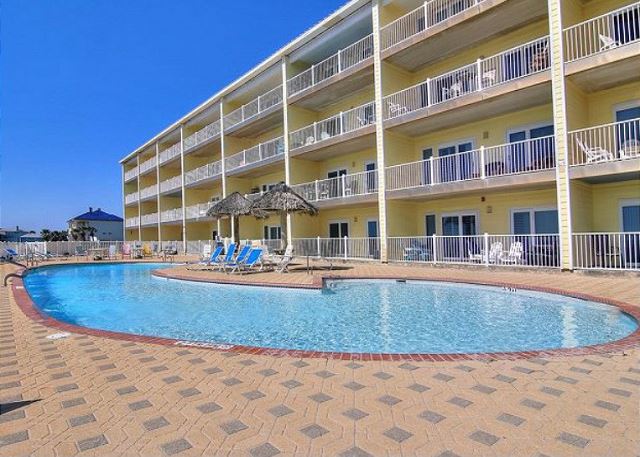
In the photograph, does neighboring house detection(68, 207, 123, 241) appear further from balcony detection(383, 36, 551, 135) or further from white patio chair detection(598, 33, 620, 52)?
white patio chair detection(598, 33, 620, 52)

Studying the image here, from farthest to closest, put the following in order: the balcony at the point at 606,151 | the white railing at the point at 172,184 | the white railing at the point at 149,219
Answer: the white railing at the point at 149,219
the white railing at the point at 172,184
the balcony at the point at 606,151

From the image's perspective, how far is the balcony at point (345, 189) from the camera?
16125 mm

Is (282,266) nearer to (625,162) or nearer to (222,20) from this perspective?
(625,162)

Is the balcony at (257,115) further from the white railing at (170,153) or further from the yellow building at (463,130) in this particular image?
the white railing at (170,153)

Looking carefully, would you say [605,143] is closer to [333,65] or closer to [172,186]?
[333,65]

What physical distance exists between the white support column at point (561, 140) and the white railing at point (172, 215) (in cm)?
2662

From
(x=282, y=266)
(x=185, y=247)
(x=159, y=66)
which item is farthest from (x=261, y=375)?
(x=185, y=247)

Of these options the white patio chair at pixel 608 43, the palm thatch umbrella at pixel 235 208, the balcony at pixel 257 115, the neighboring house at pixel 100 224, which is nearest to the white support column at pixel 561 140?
the white patio chair at pixel 608 43

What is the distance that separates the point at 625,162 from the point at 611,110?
9.79 ft

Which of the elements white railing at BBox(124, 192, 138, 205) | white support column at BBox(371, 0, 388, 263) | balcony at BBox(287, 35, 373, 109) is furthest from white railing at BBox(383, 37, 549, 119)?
white railing at BBox(124, 192, 138, 205)

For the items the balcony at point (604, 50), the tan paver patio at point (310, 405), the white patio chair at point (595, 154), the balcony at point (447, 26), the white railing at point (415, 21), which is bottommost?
the tan paver patio at point (310, 405)

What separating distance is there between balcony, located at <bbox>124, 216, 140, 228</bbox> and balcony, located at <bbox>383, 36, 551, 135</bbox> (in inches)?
1289

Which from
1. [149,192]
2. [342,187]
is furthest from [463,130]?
[149,192]

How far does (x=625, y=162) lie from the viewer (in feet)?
30.8
